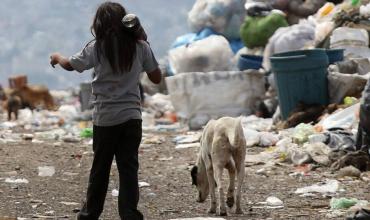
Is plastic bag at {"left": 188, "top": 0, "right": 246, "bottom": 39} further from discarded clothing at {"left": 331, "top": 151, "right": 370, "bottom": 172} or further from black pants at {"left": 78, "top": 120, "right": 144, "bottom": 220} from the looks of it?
black pants at {"left": 78, "top": 120, "right": 144, "bottom": 220}

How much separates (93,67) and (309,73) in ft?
20.9

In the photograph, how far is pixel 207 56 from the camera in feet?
43.9

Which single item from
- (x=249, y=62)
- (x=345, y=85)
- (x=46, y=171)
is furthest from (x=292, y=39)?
(x=46, y=171)

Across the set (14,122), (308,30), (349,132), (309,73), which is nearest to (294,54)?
(309,73)

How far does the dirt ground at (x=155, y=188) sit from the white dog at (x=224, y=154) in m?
0.13

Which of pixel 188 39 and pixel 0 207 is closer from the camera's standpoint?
pixel 0 207

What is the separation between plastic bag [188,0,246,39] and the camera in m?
14.9

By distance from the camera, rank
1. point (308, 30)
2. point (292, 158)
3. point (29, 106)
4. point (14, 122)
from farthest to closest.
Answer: point (29, 106), point (14, 122), point (308, 30), point (292, 158)

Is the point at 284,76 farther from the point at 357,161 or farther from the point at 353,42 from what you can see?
the point at 357,161

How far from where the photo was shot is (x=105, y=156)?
4.27 meters

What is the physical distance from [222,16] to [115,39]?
1089 cm

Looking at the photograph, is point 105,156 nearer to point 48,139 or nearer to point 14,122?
point 48,139

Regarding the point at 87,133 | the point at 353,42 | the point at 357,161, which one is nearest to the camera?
the point at 357,161

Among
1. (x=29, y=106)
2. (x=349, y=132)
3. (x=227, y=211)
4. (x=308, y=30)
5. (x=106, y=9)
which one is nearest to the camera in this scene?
(x=106, y=9)
